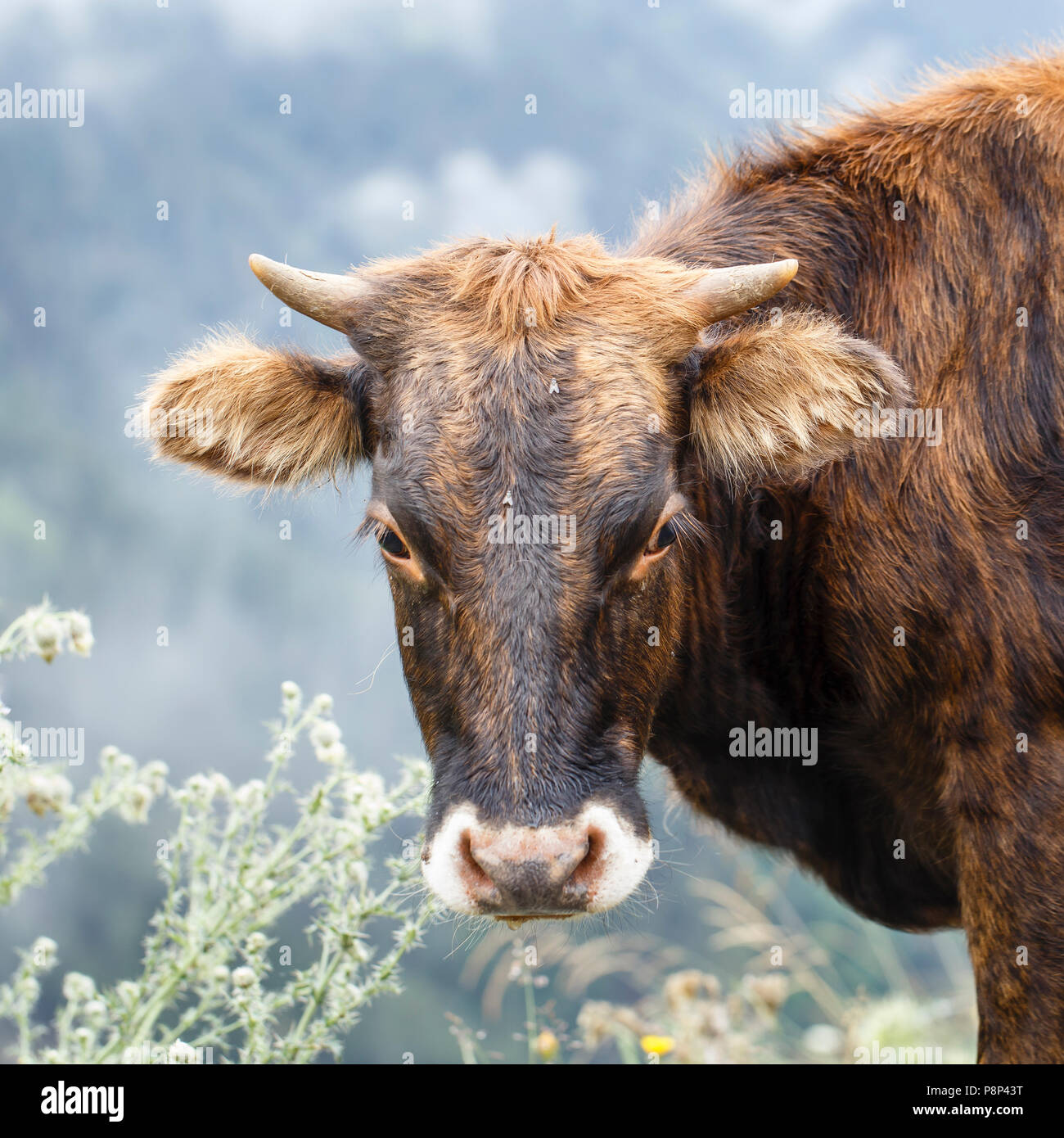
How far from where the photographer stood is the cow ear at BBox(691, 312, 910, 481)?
3469 millimetres

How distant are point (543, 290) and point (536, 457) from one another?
63cm

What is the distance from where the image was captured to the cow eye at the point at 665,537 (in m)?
3.43

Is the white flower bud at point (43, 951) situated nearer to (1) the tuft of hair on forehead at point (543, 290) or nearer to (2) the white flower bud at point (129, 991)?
(2) the white flower bud at point (129, 991)

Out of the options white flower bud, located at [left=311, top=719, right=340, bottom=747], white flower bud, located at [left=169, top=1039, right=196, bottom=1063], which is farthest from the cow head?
white flower bud, located at [left=169, top=1039, right=196, bottom=1063]

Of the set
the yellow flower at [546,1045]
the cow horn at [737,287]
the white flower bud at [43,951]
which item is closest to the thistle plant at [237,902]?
the white flower bud at [43,951]

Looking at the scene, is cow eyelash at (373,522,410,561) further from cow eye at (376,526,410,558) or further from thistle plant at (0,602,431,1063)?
thistle plant at (0,602,431,1063)

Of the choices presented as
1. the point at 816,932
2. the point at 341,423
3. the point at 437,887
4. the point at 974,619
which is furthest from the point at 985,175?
the point at 816,932

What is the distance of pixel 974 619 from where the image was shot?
349 centimetres

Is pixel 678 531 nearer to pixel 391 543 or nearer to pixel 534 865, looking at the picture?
pixel 391 543

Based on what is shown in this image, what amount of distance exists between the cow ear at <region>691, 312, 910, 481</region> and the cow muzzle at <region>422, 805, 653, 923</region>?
4.46ft

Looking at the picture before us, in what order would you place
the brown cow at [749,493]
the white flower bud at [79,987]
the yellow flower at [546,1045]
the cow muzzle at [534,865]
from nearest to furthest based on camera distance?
the cow muzzle at [534,865] → the brown cow at [749,493] → the white flower bud at [79,987] → the yellow flower at [546,1045]

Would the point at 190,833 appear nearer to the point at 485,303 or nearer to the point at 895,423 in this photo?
the point at 485,303

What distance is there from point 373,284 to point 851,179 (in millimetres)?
1797

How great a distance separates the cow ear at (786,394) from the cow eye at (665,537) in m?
0.44
